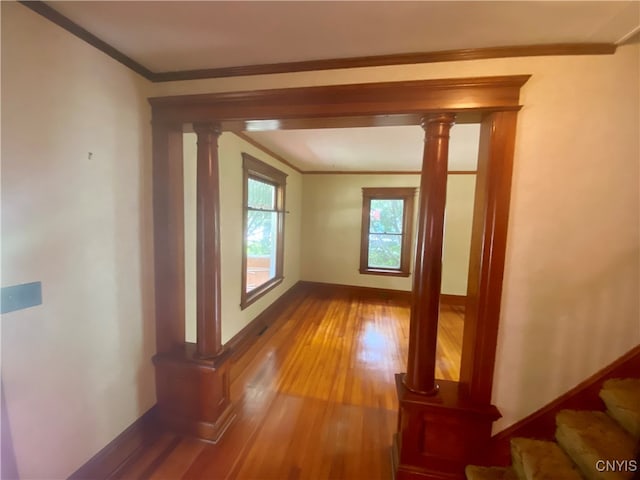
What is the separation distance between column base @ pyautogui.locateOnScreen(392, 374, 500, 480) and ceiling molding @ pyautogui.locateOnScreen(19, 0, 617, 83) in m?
1.89

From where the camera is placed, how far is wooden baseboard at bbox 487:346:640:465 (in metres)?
1.42

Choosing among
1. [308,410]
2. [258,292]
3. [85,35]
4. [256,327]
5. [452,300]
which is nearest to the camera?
[85,35]

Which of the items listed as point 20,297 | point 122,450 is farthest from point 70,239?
point 122,450

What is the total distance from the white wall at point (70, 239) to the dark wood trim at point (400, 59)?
43 centimetres

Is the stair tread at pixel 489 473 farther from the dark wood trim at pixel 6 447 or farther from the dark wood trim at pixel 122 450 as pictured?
the dark wood trim at pixel 6 447

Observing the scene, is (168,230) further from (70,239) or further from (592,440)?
(592,440)

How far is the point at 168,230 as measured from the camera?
6.10ft

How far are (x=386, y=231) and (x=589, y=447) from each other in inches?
161

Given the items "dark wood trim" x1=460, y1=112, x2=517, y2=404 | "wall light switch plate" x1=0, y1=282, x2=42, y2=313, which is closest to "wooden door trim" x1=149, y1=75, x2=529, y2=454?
"dark wood trim" x1=460, y1=112, x2=517, y2=404

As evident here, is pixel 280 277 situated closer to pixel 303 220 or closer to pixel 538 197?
pixel 303 220

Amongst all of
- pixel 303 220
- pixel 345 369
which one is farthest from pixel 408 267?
pixel 345 369

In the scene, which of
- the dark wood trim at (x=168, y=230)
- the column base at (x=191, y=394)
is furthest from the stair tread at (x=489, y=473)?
the dark wood trim at (x=168, y=230)

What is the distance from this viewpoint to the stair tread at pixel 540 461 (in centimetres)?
125

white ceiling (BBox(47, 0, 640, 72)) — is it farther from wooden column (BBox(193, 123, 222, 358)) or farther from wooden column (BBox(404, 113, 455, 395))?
wooden column (BBox(193, 123, 222, 358))
